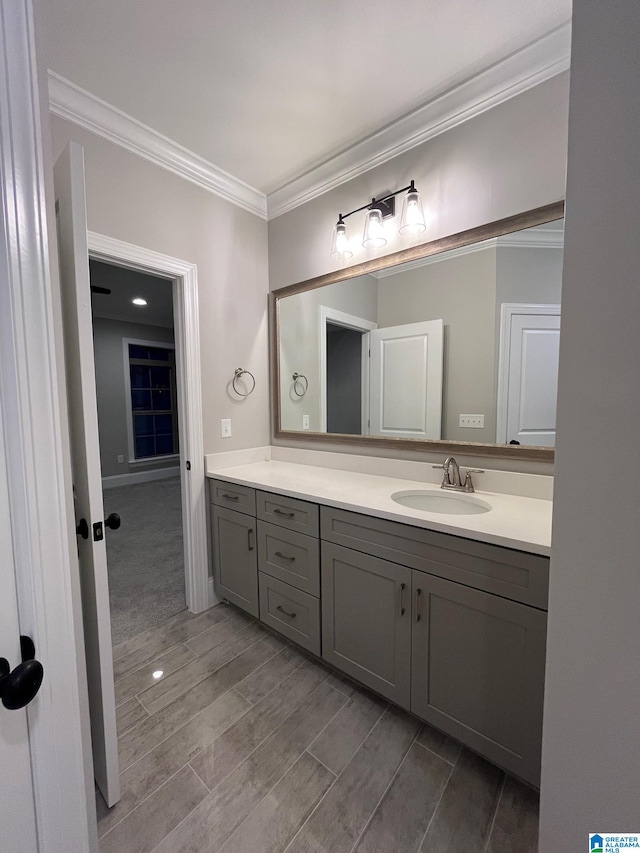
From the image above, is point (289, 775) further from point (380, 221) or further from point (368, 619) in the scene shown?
point (380, 221)

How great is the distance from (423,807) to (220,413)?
205 centimetres

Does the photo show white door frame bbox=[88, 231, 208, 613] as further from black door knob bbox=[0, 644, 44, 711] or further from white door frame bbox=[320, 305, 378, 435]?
black door knob bbox=[0, 644, 44, 711]

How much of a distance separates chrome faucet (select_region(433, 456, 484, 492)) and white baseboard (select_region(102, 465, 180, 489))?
5.36 meters

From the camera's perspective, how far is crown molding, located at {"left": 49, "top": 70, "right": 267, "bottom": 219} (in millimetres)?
1581

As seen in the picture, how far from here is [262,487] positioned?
1.88m

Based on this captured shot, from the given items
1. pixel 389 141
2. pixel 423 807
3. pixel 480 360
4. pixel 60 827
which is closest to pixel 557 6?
pixel 389 141

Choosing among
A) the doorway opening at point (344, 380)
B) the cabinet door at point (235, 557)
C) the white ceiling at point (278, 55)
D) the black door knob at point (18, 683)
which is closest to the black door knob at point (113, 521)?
the black door knob at point (18, 683)

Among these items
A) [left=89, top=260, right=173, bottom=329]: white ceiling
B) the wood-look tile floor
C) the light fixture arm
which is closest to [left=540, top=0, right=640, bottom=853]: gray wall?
the wood-look tile floor

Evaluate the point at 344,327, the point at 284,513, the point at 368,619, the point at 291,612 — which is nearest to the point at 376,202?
the point at 344,327

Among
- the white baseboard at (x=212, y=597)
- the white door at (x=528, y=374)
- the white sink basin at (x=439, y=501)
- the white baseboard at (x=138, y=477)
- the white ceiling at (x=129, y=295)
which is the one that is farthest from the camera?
the white baseboard at (x=138, y=477)

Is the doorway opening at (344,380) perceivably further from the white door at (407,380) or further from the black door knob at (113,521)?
the black door knob at (113,521)

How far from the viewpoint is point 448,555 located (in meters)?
1.24

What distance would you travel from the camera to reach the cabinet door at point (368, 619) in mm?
1390

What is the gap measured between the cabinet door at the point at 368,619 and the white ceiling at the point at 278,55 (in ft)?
6.89
